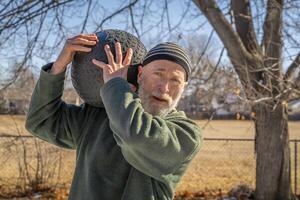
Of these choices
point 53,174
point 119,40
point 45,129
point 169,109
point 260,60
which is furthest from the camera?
point 53,174

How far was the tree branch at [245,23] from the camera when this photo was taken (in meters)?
7.73

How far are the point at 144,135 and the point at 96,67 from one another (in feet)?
1.45

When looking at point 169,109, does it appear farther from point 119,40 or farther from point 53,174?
point 53,174

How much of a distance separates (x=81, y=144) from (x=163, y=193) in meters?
0.43

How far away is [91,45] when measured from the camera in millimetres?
1916

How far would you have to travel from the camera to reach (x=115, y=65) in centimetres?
179

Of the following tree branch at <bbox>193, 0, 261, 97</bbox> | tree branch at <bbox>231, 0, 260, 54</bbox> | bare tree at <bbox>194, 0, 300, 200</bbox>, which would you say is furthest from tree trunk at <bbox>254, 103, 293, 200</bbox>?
tree branch at <bbox>231, 0, 260, 54</bbox>

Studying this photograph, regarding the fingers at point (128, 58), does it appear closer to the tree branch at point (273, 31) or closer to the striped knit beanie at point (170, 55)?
the striped knit beanie at point (170, 55)

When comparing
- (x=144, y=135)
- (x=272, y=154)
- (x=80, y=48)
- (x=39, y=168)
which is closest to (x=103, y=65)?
(x=80, y=48)

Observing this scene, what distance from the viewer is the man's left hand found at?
175 cm

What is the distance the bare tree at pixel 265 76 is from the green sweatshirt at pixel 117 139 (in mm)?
5141

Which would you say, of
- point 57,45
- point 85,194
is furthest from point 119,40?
point 57,45

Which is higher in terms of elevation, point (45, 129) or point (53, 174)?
point (45, 129)

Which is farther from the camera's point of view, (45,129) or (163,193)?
(45,129)
